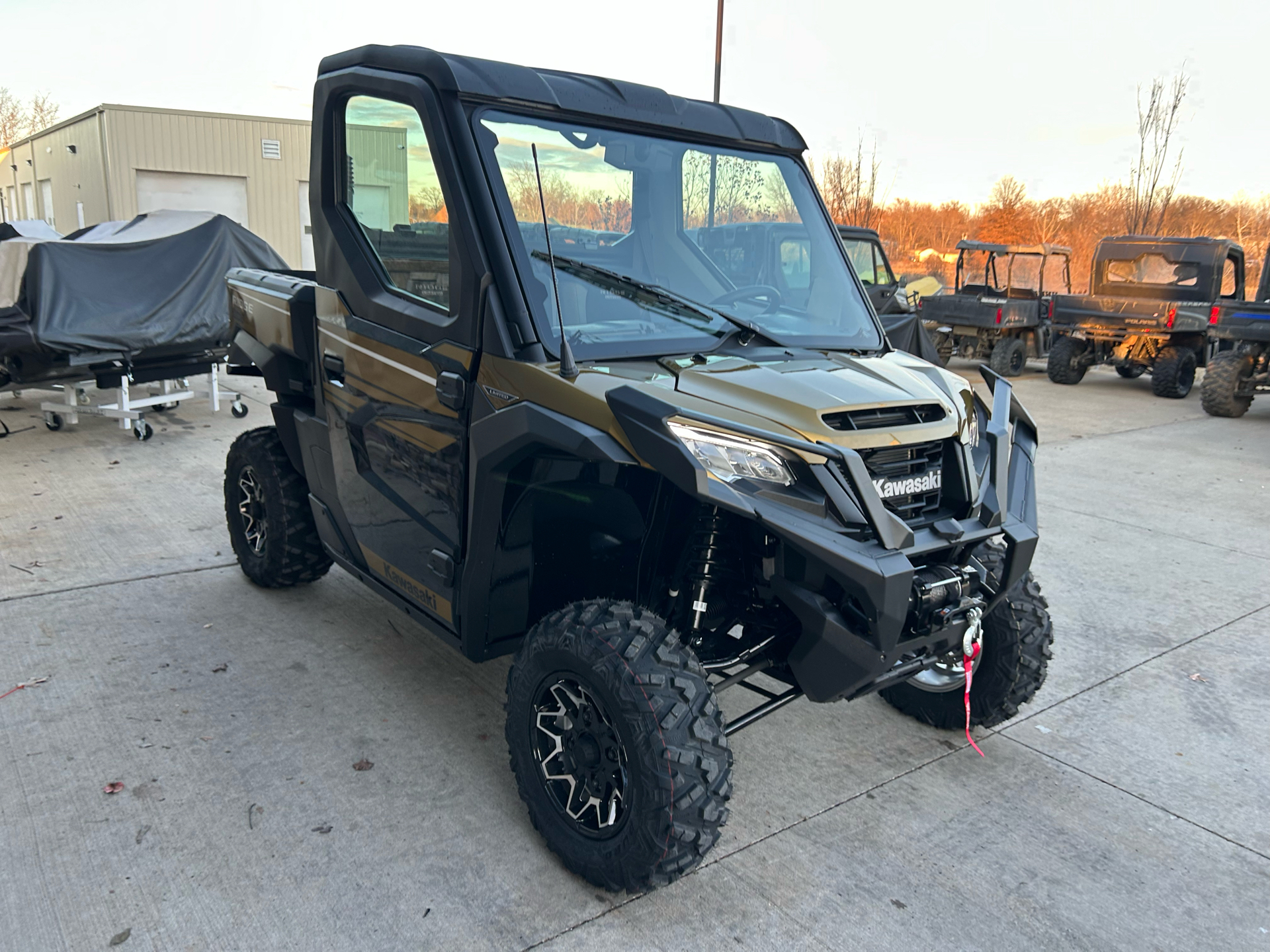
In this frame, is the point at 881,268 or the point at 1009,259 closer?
the point at 881,268

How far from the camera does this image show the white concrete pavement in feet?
8.64

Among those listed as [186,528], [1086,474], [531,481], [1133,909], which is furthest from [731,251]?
[1086,474]

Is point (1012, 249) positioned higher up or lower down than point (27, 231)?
higher up

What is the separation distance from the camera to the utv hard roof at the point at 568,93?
292cm

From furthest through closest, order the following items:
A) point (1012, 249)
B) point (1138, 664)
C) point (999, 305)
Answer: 1. point (1012, 249)
2. point (999, 305)
3. point (1138, 664)

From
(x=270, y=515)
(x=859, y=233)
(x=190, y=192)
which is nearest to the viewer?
(x=270, y=515)

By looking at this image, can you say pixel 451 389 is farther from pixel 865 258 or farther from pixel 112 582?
pixel 865 258

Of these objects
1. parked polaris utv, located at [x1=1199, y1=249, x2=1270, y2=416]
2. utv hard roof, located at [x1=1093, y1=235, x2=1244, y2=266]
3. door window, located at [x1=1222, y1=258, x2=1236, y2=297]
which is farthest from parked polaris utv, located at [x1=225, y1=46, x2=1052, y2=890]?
door window, located at [x1=1222, y1=258, x2=1236, y2=297]

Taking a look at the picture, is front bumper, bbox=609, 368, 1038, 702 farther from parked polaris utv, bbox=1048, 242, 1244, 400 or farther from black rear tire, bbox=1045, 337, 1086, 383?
black rear tire, bbox=1045, 337, 1086, 383

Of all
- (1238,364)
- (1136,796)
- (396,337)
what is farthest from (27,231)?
(1238,364)

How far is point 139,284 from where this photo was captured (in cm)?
875

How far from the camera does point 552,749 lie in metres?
2.87

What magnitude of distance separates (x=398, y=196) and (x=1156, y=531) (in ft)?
18.6

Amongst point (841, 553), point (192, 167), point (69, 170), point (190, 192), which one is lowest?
point (841, 553)
